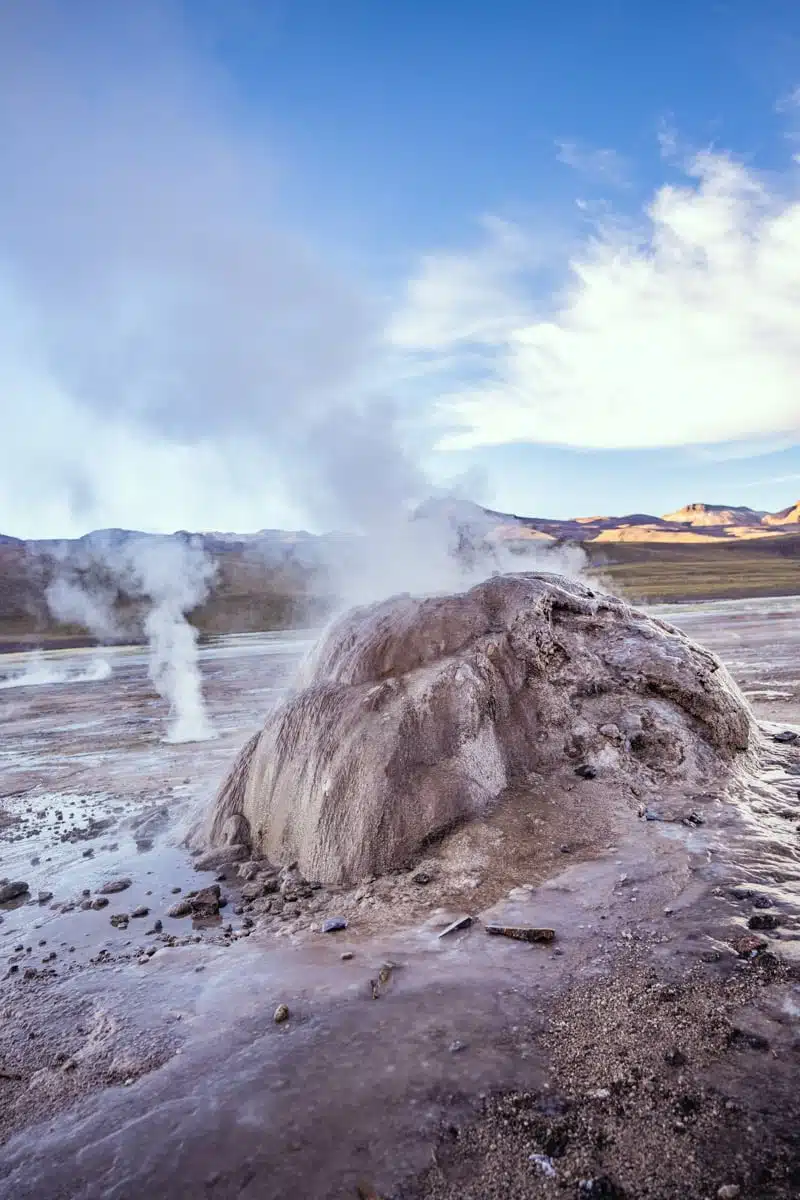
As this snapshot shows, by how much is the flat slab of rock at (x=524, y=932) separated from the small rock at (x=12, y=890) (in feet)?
16.7

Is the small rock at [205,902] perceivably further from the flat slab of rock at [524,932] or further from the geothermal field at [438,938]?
the flat slab of rock at [524,932]

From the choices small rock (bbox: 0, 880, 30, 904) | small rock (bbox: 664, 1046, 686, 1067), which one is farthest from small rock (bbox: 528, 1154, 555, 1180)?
small rock (bbox: 0, 880, 30, 904)

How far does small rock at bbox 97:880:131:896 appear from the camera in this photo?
7.20 meters

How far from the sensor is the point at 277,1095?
377cm

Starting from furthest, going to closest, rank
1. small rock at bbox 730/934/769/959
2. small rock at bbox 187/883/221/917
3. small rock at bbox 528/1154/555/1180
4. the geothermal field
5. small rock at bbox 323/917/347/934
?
1. small rock at bbox 187/883/221/917
2. small rock at bbox 323/917/347/934
3. small rock at bbox 730/934/769/959
4. the geothermal field
5. small rock at bbox 528/1154/555/1180

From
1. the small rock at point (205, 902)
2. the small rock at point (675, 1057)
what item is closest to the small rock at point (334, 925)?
the small rock at point (205, 902)

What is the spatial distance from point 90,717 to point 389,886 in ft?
57.9

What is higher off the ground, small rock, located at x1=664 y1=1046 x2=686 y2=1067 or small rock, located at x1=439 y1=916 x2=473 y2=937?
small rock, located at x1=664 y1=1046 x2=686 y2=1067

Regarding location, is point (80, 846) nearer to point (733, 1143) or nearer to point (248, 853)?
point (248, 853)

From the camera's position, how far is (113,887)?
727cm

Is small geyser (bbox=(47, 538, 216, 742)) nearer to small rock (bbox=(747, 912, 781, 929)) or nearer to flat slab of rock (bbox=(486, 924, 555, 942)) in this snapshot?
flat slab of rock (bbox=(486, 924, 555, 942))

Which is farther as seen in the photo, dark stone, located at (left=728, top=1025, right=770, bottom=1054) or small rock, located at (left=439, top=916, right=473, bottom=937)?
small rock, located at (left=439, top=916, right=473, bottom=937)

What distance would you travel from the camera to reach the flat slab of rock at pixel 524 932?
16.5 ft

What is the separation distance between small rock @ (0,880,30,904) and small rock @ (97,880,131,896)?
2.83 ft
